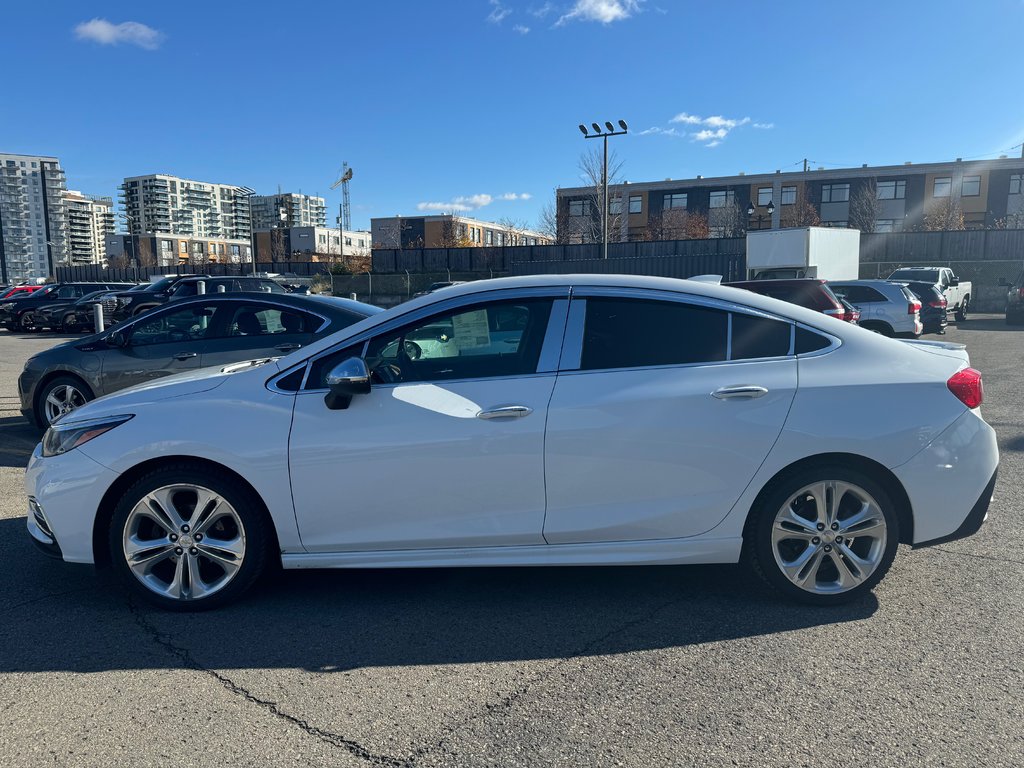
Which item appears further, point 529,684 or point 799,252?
point 799,252

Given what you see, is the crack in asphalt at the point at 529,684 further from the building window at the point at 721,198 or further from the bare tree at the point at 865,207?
the building window at the point at 721,198

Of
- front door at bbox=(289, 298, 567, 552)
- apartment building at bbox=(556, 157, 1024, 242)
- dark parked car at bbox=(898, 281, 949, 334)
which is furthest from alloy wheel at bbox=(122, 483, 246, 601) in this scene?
apartment building at bbox=(556, 157, 1024, 242)

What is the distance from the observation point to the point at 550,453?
355 centimetres

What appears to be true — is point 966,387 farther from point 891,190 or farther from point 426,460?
point 891,190

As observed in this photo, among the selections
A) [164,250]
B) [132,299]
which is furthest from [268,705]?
[164,250]

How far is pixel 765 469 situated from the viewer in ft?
11.9

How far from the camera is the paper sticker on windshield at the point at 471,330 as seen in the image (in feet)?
12.7

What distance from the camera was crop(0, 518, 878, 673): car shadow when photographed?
133 inches

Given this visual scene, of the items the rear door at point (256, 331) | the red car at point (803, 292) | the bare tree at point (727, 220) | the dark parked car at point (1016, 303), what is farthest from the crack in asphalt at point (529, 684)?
the bare tree at point (727, 220)

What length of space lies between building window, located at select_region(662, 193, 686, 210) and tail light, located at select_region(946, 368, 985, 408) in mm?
67609

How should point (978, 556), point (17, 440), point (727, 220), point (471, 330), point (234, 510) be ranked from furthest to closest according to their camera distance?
point (727, 220) < point (17, 440) < point (978, 556) < point (471, 330) < point (234, 510)

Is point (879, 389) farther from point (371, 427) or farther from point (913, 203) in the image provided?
point (913, 203)

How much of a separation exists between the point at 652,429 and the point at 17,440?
7485mm

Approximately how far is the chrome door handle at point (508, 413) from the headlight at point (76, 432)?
180 centimetres
